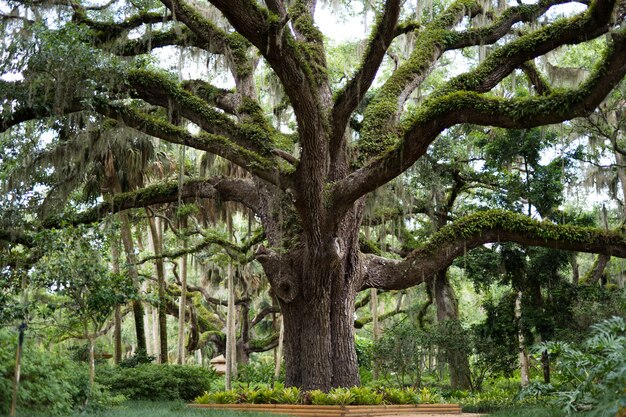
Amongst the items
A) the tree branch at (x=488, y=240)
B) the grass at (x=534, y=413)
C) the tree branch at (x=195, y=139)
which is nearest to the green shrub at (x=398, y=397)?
the grass at (x=534, y=413)

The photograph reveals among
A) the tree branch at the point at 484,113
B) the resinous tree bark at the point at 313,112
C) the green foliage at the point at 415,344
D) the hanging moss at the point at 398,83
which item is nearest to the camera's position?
the tree branch at the point at 484,113

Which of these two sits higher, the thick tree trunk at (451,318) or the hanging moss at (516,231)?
the hanging moss at (516,231)

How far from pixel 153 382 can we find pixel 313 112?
8423 mm

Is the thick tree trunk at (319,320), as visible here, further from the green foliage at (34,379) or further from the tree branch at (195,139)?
the green foliage at (34,379)

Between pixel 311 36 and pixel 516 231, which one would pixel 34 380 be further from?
pixel 516 231

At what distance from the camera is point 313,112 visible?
32.7ft

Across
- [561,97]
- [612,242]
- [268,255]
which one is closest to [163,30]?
[268,255]

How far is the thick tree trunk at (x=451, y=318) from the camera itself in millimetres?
15953

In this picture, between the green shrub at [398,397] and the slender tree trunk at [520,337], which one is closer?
the green shrub at [398,397]

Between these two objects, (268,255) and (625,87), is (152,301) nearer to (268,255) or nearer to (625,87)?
(268,255)

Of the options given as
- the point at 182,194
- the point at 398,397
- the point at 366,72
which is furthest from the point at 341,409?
the point at 182,194

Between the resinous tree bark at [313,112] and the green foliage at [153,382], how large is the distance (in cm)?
417

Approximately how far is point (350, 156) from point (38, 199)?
7.09m

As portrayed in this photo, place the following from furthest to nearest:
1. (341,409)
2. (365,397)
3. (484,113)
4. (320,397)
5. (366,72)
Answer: (365,397) → (320,397) → (484,113) → (366,72) → (341,409)
